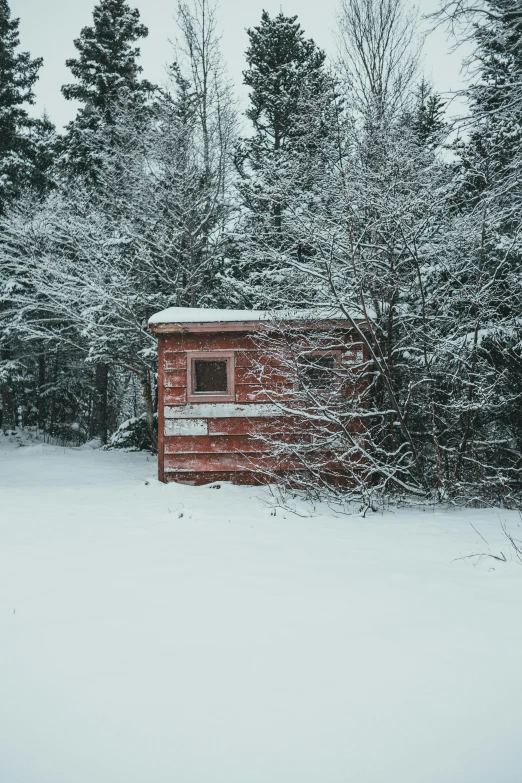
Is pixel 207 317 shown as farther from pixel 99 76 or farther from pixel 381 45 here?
pixel 99 76

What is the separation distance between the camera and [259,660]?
287 centimetres

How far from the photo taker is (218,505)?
7.56 metres

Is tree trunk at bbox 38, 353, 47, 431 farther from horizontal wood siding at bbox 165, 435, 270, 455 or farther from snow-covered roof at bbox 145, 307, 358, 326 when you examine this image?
snow-covered roof at bbox 145, 307, 358, 326

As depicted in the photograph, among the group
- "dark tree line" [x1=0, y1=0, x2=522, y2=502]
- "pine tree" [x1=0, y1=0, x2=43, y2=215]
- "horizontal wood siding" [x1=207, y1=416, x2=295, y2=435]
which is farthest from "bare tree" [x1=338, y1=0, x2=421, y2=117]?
"pine tree" [x1=0, y1=0, x2=43, y2=215]

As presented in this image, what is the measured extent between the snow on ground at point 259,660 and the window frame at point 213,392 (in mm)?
4366

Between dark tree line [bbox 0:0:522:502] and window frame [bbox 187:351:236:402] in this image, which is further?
window frame [bbox 187:351:236:402]

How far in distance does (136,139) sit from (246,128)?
3.58 metres

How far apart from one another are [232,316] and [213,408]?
5.19ft

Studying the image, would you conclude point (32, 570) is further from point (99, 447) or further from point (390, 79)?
point (99, 447)

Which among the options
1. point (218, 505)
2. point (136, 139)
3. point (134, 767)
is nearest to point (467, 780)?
point (134, 767)

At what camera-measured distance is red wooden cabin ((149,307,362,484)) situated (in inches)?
374

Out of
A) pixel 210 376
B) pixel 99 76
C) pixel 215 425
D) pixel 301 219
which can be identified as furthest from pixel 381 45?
pixel 99 76

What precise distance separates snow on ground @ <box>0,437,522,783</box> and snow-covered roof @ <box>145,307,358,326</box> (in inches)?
166

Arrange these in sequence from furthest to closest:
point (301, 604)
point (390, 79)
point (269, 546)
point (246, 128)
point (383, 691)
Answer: point (246, 128)
point (390, 79)
point (269, 546)
point (301, 604)
point (383, 691)
